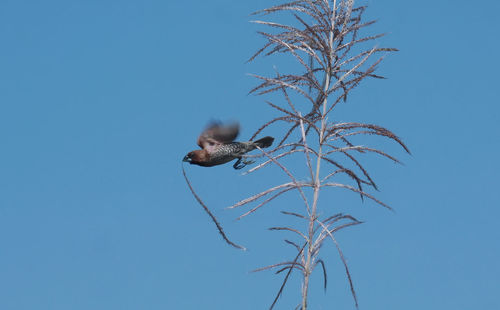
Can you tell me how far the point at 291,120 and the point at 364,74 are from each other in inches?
43.5

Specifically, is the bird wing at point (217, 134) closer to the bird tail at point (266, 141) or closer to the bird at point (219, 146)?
the bird at point (219, 146)

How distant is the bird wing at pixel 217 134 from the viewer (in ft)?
31.6

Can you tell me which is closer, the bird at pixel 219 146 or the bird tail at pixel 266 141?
the bird at pixel 219 146

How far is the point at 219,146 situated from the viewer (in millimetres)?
10281

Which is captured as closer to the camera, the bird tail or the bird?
the bird

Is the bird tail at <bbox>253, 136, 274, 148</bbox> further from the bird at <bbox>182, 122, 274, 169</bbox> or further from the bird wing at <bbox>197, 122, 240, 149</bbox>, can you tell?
the bird wing at <bbox>197, 122, 240, 149</bbox>

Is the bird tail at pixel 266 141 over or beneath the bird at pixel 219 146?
over

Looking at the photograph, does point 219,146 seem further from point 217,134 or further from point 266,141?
point 266,141

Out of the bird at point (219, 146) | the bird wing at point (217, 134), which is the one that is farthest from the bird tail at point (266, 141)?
the bird wing at point (217, 134)

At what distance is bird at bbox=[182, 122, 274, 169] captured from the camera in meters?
9.75

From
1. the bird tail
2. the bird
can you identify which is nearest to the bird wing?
the bird

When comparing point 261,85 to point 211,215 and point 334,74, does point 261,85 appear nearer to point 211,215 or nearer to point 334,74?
point 334,74

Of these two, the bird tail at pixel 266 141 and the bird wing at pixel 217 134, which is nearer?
the bird wing at pixel 217 134

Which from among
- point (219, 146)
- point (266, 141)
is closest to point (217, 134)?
point (219, 146)
